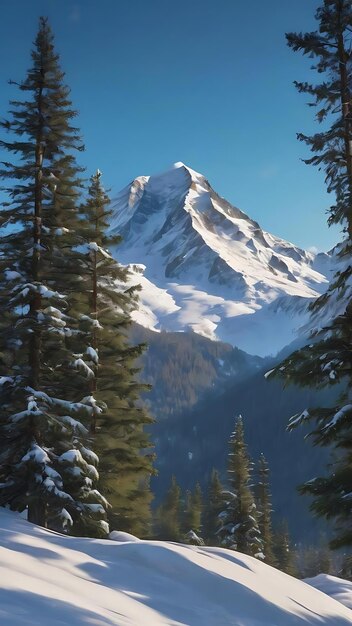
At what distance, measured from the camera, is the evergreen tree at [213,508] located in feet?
165

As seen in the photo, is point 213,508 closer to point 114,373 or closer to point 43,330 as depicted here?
point 114,373

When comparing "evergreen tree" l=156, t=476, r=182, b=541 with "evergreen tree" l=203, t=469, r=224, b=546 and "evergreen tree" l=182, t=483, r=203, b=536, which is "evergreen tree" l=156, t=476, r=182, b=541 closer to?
"evergreen tree" l=182, t=483, r=203, b=536

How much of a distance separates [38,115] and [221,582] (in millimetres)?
11462

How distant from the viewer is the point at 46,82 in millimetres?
13820

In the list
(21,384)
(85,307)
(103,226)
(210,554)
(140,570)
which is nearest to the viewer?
(140,570)

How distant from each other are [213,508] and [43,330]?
44460 mm

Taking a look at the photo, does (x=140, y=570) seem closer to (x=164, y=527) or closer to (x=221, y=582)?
(x=221, y=582)

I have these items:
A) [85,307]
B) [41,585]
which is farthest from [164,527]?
[41,585]

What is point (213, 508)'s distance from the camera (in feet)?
171

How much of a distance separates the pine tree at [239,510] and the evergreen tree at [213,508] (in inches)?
496

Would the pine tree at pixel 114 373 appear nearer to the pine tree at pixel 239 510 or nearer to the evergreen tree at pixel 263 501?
the pine tree at pixel 239 510

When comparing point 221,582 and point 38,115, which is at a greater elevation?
point 38,115

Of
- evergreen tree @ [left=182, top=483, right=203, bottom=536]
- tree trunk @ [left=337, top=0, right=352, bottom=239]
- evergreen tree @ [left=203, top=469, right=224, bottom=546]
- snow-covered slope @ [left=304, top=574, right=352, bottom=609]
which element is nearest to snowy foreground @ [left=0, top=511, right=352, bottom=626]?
snow-covered slope @ [left=304, top=574, right=352, bottom=609]

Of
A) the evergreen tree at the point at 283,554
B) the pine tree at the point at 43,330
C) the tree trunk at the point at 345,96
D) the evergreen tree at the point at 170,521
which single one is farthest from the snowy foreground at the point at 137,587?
the evergreen tree at the point at 283,554
